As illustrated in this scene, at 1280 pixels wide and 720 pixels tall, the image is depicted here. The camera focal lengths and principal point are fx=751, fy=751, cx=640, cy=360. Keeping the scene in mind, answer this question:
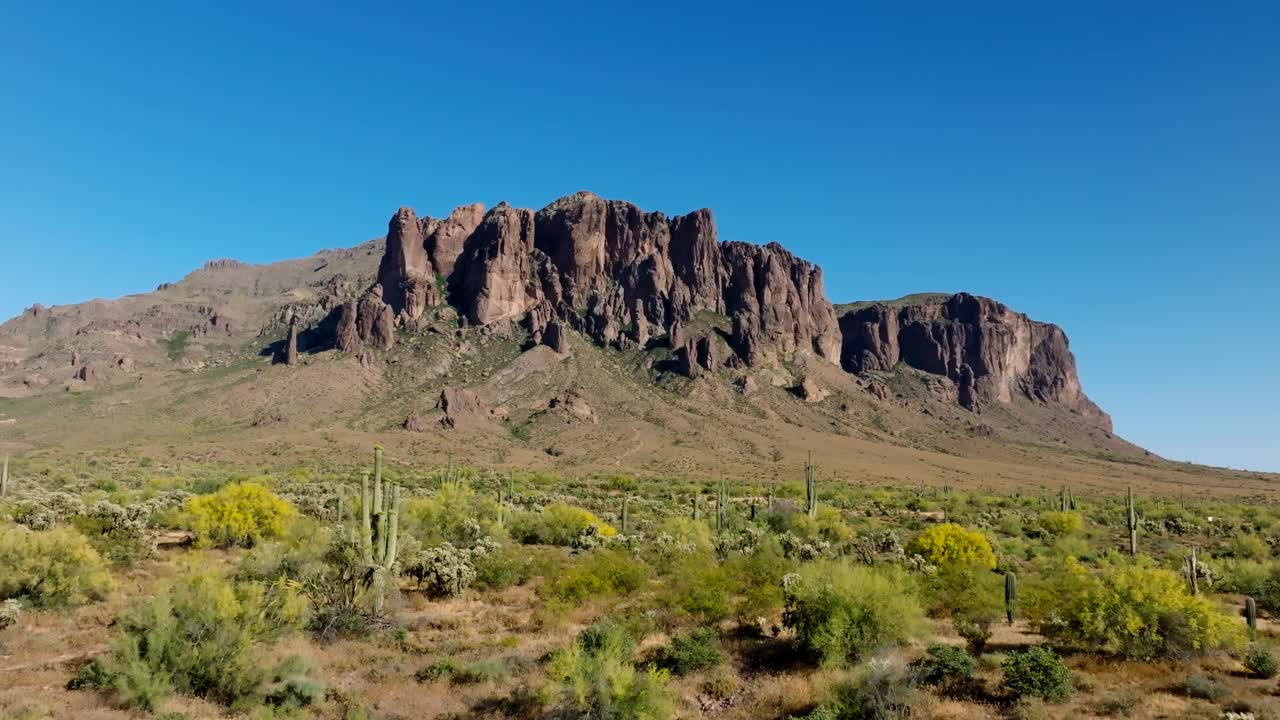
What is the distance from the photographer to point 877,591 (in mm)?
16750

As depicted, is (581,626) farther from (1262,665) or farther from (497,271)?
(497,271)

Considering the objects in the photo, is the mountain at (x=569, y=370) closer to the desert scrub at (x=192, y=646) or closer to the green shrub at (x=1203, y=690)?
the green shrub at (x=1203, y=690)

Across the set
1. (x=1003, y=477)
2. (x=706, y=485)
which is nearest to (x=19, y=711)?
(x=706, y=485)

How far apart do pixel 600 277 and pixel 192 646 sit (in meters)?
132

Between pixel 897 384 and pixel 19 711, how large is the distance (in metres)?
166

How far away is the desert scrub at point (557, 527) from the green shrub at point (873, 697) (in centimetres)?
2057

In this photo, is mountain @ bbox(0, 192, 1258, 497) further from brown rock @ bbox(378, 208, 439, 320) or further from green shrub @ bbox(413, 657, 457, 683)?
green shrub @ bbox(413, 657, 457, 683)

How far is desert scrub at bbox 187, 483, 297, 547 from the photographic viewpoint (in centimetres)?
2925

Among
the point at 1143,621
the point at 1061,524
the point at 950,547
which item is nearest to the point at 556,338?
the point at 1061,524

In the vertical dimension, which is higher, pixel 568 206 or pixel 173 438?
pixel 568 206

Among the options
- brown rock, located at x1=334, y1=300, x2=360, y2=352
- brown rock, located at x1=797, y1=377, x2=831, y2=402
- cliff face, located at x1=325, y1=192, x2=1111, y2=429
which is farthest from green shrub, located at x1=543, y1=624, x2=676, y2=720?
brown rock, located at x1=334, y1=300, x2=360, y2=352

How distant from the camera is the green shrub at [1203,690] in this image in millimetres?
13898

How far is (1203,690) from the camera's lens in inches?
551

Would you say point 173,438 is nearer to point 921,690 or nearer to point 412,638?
point 412,638
